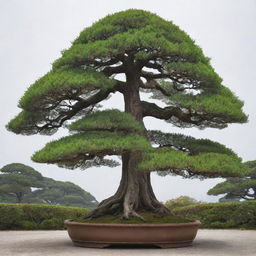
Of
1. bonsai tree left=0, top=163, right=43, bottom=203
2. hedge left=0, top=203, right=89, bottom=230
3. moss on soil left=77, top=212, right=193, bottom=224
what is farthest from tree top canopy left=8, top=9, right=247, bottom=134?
bonsai tree left=0, top=163, right=43, bottom=203

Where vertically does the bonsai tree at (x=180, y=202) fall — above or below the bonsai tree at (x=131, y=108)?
below

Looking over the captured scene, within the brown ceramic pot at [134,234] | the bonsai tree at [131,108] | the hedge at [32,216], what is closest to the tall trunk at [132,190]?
the bonsai tree at [131,108]

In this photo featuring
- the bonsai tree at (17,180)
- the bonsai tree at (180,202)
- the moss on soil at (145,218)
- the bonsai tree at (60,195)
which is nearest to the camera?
the moss on soil at (145,218)

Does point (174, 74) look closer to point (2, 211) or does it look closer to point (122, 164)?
point (122, 164)

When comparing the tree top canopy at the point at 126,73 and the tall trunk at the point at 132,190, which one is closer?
the tree top canopy at the point at 126,73

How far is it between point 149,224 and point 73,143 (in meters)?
1.78

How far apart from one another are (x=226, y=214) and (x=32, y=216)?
5438 millimetres

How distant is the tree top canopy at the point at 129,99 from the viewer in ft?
23.8

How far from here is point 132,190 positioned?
320 inches

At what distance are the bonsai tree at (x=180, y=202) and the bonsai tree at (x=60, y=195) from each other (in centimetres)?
815

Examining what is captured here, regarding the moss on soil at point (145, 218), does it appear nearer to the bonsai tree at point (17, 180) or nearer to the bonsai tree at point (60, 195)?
the bonsai tree at point (17, 180)

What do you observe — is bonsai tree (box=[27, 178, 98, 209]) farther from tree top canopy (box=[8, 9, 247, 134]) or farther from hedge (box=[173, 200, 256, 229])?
tree top canopy (box=[8, 9, 247, 134])

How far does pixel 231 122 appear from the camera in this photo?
8.05 m

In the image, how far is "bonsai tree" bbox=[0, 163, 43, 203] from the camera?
20750 millimetres
